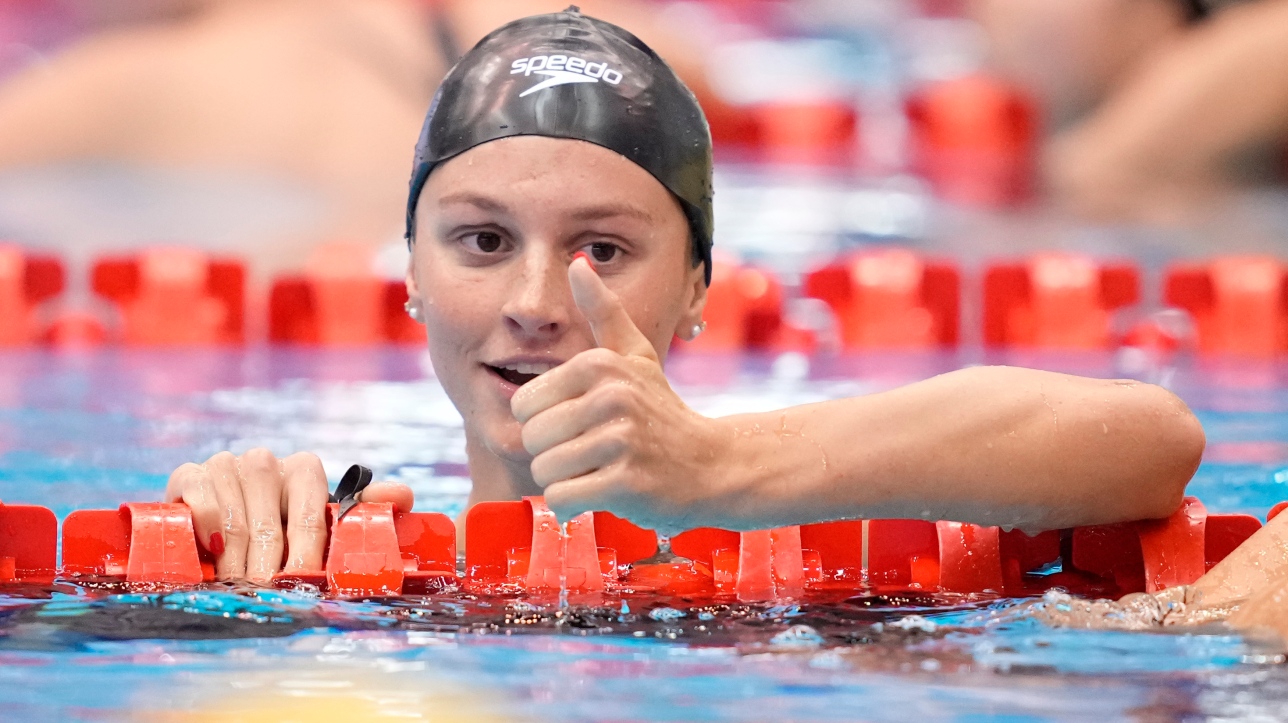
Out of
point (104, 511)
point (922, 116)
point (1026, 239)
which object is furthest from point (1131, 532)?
point (922, 116)

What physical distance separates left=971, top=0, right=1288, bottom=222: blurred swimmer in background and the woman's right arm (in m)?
7.25

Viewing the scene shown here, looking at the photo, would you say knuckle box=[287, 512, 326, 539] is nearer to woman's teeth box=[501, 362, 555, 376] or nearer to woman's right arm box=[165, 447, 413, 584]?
woman's right arm box=[165, 447, 413, 584]

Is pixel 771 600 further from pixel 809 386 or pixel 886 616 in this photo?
pixel 809 386

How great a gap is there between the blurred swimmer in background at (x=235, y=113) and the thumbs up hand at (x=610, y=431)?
6730mm

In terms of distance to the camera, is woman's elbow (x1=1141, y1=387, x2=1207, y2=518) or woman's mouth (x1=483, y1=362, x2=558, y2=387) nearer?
woman's elbow (x1=1141, y1=387, x2=1207, y2=518)

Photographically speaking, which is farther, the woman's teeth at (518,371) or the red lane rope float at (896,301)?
the red lane rope float at (896,301)

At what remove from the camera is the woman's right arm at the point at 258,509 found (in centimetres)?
263

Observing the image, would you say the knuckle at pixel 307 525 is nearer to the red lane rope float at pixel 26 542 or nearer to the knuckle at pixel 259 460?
the knuckle at pixel 259 460

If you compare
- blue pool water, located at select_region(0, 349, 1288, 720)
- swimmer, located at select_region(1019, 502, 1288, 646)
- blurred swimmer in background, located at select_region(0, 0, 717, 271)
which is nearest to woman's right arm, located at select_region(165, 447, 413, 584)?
blue pool water, located at select_region(0, 349, 1288, 720)

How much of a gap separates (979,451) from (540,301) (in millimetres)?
689

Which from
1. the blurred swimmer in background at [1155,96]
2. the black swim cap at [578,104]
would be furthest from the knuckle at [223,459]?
the blurred swimmer in background at [1155,96]

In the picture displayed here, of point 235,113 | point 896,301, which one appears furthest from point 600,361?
point 235,113

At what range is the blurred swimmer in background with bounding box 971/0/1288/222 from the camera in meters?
9.37

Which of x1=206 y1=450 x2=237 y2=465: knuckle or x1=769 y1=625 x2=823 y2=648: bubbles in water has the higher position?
x1=206 y1=450 x2=237 y2=465: knuckle
